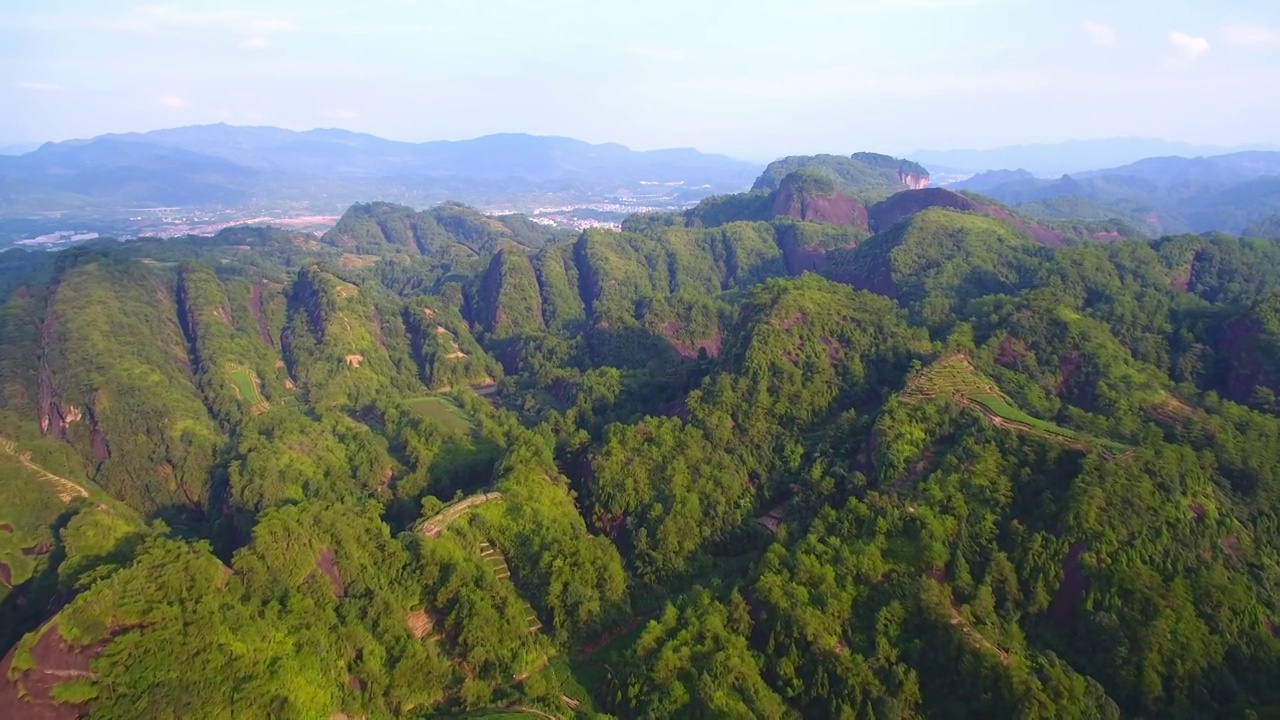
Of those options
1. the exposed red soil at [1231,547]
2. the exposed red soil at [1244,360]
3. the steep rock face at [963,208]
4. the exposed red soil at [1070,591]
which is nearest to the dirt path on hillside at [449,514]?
the exposed red soil at [1070,591]

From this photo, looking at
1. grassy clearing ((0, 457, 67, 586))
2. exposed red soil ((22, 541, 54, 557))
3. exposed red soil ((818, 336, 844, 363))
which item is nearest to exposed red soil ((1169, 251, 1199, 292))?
exposed red soil ((818, 336, 844, 363))

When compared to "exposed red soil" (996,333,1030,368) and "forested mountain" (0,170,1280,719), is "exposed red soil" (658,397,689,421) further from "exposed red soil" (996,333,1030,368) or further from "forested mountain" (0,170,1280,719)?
"exposed red soil" (996,333,1030,368)

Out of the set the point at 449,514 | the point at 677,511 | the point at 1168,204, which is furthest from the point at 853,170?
the point at 449,514

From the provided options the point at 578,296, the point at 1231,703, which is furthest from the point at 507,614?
the point at 578,296

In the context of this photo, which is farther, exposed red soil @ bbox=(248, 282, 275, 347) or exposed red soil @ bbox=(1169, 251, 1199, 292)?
exposed red soil @ bbox=(248, 282, 275, 347)

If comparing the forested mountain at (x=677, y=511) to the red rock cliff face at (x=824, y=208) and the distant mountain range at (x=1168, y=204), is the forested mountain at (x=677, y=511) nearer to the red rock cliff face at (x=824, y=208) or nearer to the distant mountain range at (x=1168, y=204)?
the red rock cliff face at (x=824, y=208)

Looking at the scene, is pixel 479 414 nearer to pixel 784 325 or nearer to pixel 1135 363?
pixel 784 325

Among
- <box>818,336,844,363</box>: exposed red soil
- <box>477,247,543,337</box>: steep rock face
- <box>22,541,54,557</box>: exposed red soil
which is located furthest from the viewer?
<box>477,247,543,337</box>: steep rock face
